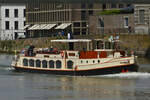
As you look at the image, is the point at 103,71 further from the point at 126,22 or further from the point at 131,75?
the point at 126,22

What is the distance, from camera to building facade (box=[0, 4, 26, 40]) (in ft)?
514

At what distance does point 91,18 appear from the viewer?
12562cm

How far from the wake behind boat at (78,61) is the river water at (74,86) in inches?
30.5

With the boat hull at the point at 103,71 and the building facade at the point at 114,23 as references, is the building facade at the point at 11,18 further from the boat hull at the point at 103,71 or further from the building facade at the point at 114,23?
the boat hull at the point at 103,71

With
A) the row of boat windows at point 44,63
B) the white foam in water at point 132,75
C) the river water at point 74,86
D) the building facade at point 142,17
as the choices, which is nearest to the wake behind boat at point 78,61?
the row of boat windows at point 44,63

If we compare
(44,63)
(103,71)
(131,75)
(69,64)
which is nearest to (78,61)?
(69,64)

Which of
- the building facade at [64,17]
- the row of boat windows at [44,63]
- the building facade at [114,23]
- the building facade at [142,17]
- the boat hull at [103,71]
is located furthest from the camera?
the building facade at [64,17]

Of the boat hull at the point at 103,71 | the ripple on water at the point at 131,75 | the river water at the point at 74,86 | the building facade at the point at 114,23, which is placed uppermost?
the building facade at the point at 114,23

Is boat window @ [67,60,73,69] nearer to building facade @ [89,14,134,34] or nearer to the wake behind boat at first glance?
the wake behind boat

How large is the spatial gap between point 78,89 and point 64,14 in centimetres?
7829

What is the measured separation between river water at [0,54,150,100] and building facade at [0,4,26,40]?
2954 inches

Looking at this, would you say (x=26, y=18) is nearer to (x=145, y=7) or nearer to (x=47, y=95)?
(x=145, y=7)

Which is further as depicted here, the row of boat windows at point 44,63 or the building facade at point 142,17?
the building facade at point 142,17

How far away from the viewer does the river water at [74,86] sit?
60.5 m
